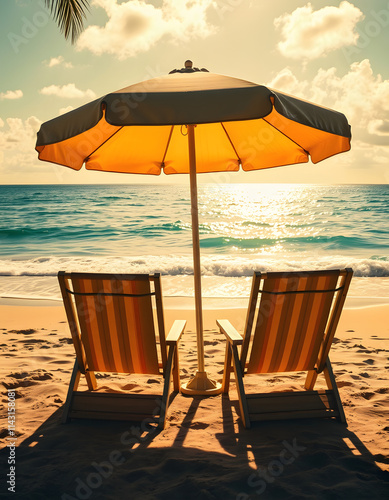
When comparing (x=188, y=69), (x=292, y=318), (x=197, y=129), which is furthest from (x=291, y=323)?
(x=197, y=129)

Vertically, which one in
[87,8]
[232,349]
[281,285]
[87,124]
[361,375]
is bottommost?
[361,375]

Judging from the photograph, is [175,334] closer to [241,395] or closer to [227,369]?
[227,369]

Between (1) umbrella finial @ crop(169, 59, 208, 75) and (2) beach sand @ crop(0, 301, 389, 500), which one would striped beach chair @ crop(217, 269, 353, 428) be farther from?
(1) umbrella finial @ crop(169, 59, 208, 75)

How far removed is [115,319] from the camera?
306 cm

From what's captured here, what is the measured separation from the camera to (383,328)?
20.6ft

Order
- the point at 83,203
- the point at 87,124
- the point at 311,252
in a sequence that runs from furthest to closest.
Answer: the point at 83,203, the point at 311,252, the point at 87,124

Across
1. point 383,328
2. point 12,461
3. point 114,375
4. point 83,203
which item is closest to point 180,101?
point 12,461

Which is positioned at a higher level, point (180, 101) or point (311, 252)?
point (180, 101)

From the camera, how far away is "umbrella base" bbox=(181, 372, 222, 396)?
12.1 feet

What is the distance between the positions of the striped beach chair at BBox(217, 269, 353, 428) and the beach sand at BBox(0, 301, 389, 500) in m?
0.11

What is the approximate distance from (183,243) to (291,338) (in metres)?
17.3

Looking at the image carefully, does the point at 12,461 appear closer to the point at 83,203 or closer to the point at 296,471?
the point at 296,471

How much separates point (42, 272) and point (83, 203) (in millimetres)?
27929

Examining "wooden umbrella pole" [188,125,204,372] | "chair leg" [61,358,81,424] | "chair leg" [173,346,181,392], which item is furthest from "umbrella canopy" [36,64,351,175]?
"chair leg" [173,346,181,392]
